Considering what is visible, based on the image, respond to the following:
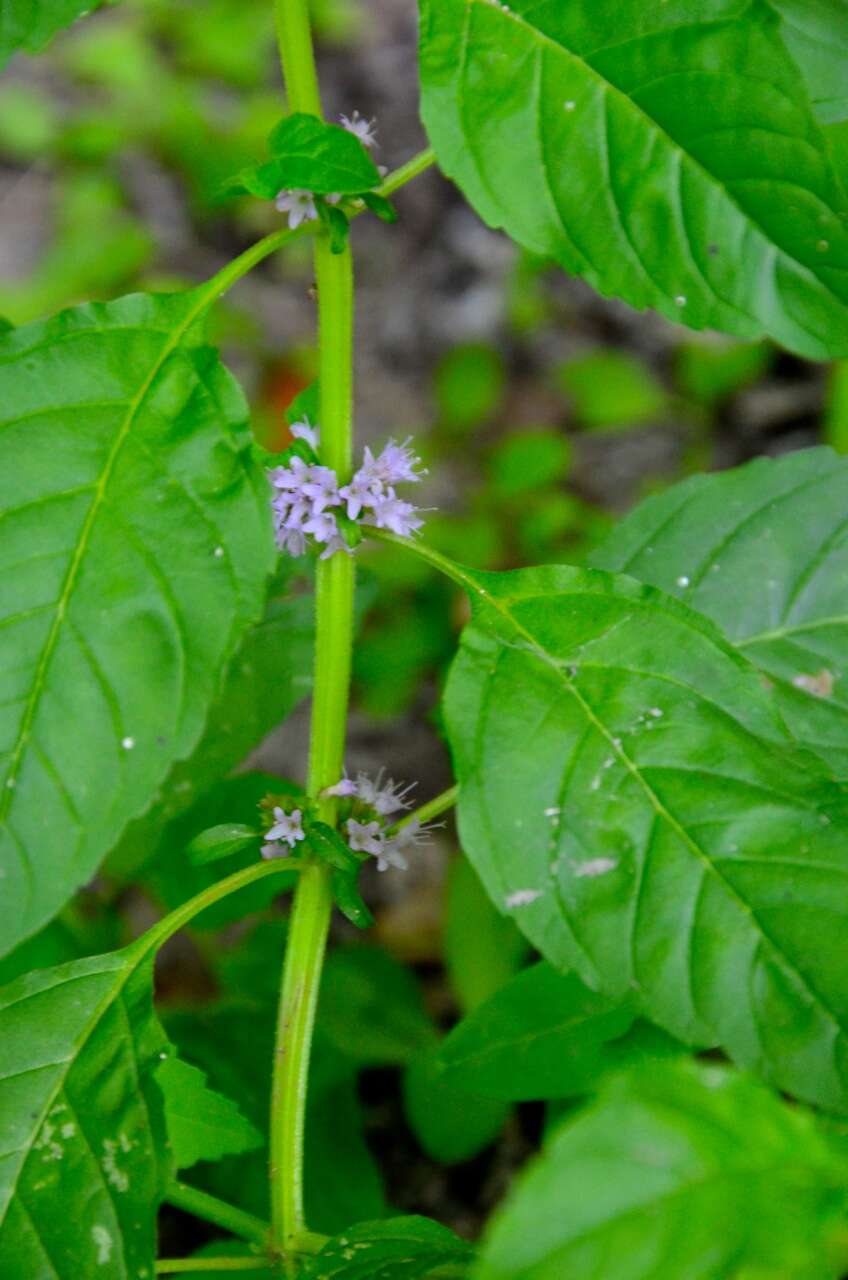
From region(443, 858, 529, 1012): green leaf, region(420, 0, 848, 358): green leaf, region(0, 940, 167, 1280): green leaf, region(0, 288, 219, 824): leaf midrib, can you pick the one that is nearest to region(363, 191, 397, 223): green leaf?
region(420, 0, 848, 358): green leaf

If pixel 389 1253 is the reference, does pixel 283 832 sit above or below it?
above

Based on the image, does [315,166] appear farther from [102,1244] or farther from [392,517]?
[102,1244]

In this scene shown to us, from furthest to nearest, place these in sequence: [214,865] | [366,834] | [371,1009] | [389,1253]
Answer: [371,1009]
[214,865]
[366,834]
[389,1253]

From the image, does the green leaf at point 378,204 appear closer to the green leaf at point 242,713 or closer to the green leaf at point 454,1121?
the green leaf at point 242,713

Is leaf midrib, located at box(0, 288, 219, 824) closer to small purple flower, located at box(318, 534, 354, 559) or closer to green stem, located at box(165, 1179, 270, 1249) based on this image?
small purple flower, located at box(318, 534, 354, 559)

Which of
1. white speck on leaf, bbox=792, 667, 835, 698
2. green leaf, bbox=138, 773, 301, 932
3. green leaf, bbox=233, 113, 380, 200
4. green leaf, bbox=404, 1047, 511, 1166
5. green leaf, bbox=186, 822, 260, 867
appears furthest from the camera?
green leaf, bbox=404, 1047, 511, 1166

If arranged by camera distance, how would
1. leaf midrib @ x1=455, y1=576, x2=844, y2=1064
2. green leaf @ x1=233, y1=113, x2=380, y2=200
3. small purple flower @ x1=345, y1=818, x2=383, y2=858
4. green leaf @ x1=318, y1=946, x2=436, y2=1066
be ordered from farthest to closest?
green leaf @ x1=318, y1=946, x2=436, y2=1066, small purple flower @ x1=345, y1=818, x2=383, y2=858, green leaf @ x1=233, y1=113, x2=380, y2=200, leaf midrib @ x1=455, y1=576, x2=844, y2=1064

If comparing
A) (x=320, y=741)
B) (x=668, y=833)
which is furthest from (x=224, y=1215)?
(x=668, y=833)
